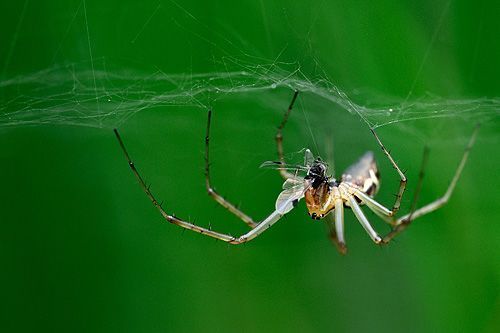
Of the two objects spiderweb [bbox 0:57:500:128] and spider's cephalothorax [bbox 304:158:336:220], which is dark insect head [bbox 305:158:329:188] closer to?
spider's cephalothorax [bbox 304:158:336:220]

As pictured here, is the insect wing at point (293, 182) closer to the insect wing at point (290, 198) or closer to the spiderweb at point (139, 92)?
the insect wing at point (290, 198)

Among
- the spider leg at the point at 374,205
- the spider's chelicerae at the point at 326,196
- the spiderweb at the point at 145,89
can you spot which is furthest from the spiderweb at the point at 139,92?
the spider leg at the point at 374,205

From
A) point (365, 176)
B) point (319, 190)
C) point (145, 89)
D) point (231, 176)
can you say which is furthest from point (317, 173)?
point (145, 89)

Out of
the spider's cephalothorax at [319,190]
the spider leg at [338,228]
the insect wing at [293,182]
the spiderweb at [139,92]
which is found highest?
the spiderweb at [139,92]

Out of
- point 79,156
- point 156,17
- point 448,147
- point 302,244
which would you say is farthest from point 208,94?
point 448,147

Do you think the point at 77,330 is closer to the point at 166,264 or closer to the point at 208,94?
the point at 166,264

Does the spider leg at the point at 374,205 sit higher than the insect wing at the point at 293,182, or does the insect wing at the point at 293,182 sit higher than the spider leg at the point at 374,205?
the insect wing at the point at 293,182
